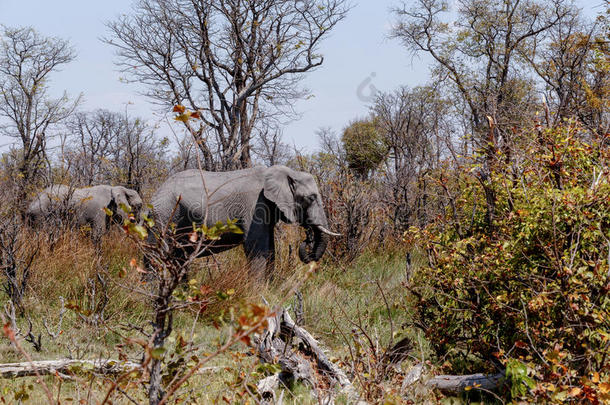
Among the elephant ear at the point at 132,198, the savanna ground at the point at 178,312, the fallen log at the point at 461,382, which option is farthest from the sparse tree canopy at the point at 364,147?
the fallen log at the point at 461,382

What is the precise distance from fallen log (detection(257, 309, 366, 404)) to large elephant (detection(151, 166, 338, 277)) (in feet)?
9.44

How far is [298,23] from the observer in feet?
63.9

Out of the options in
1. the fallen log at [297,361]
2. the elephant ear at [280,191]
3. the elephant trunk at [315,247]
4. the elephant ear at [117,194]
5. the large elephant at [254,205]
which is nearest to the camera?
the fallen log at [297,361]

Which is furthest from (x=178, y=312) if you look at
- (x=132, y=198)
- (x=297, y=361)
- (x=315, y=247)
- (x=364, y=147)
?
(x=364, y=147)

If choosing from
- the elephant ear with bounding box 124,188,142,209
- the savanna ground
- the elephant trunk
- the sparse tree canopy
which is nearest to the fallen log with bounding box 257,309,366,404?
the savanna ground

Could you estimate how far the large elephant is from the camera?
734 centimetres

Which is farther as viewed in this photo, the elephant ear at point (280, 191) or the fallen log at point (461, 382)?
the elephant ear at point (280, 191)

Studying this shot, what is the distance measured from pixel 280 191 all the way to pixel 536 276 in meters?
4.30

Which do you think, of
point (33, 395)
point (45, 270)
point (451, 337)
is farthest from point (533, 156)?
point (45, 270)

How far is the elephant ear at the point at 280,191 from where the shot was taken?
7469 mm

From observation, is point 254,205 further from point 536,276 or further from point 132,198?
point 132,198

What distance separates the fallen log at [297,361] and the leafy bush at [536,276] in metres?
1.02

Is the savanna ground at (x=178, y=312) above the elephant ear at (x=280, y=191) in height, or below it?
below

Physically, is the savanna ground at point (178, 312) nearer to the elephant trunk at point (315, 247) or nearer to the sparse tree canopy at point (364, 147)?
the elephant trunk at point (315, 247)
